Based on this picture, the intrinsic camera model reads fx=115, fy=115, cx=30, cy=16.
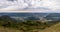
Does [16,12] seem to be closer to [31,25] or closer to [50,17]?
[31,25]

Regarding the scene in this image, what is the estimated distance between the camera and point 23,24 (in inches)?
36.3

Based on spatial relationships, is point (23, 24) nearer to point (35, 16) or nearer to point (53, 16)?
point (35, 16)

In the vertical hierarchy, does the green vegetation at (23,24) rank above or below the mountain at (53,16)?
below

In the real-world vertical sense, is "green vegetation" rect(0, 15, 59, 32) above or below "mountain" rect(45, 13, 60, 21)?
below

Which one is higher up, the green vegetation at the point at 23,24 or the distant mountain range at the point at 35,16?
the distant mountain range at the point at 35,16

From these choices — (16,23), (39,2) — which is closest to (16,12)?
(16,23)

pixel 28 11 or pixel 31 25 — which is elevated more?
pixel 28 11

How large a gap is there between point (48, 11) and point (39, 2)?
0.10 metres

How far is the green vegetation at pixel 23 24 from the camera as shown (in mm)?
917

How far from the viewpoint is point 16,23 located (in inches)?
36.3

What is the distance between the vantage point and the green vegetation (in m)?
0.92

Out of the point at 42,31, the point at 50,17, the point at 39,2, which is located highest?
the point at 39,2

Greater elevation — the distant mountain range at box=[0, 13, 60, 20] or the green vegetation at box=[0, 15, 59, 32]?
the distant mountain range at box=[0, 13, 60, 20]

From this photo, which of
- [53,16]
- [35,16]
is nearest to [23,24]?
[35,16]
